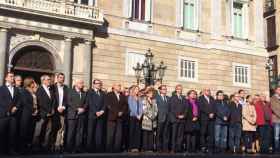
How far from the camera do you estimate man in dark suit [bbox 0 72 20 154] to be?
10.3m

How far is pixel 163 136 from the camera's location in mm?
13242

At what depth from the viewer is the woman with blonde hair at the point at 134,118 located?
503 inches

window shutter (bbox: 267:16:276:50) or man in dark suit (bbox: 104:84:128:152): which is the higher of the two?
window shutter (bbox: 267:16:276:50)

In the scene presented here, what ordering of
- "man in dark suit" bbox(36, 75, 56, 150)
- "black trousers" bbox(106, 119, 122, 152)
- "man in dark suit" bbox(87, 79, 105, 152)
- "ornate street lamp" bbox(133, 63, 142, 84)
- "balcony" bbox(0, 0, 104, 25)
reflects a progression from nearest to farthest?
"man in dark suit" bbox(36, 75, 56, 150)
"man in dark suit" bbox(87, 79, 105, 152)
"black trousers" bbox(106, 119, 122, 152)
"balcony" bbox(0, 0, 104, 25)
"ornate street lamp" bbox(133, 63, 142, 84)

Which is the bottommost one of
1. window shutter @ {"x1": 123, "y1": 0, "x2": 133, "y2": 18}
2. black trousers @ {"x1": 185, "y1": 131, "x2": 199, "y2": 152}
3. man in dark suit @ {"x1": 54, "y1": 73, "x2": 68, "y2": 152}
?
black trousers @ {"x1": 185, "y1": 131, "x2": 199, "y2": 152}

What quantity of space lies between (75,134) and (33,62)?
9.98 metres

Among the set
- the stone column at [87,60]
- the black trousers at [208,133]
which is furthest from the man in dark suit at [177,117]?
the stone column at [87,60]

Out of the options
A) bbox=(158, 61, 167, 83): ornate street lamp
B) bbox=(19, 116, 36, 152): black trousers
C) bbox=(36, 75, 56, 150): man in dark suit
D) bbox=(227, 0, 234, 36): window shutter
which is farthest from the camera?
bbox=(227, 0, 234, 36): window shutter

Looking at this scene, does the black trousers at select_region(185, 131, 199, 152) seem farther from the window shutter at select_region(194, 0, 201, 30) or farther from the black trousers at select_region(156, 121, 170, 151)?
the window shutter at select_region(194, 0, 201, 30)

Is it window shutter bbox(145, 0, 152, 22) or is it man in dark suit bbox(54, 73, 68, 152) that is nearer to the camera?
man in dark suit bbox(54, 73, 68, 152)

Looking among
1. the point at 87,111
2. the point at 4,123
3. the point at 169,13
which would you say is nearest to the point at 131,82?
the point at 169,13

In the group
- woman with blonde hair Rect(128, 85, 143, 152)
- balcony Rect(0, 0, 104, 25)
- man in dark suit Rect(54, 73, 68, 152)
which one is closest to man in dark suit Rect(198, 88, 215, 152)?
woman with blonde hair Rect(128, 85, 143, 152)

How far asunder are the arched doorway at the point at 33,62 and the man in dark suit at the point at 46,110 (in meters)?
9.72

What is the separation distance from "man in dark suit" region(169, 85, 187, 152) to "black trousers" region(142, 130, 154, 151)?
69 cm
